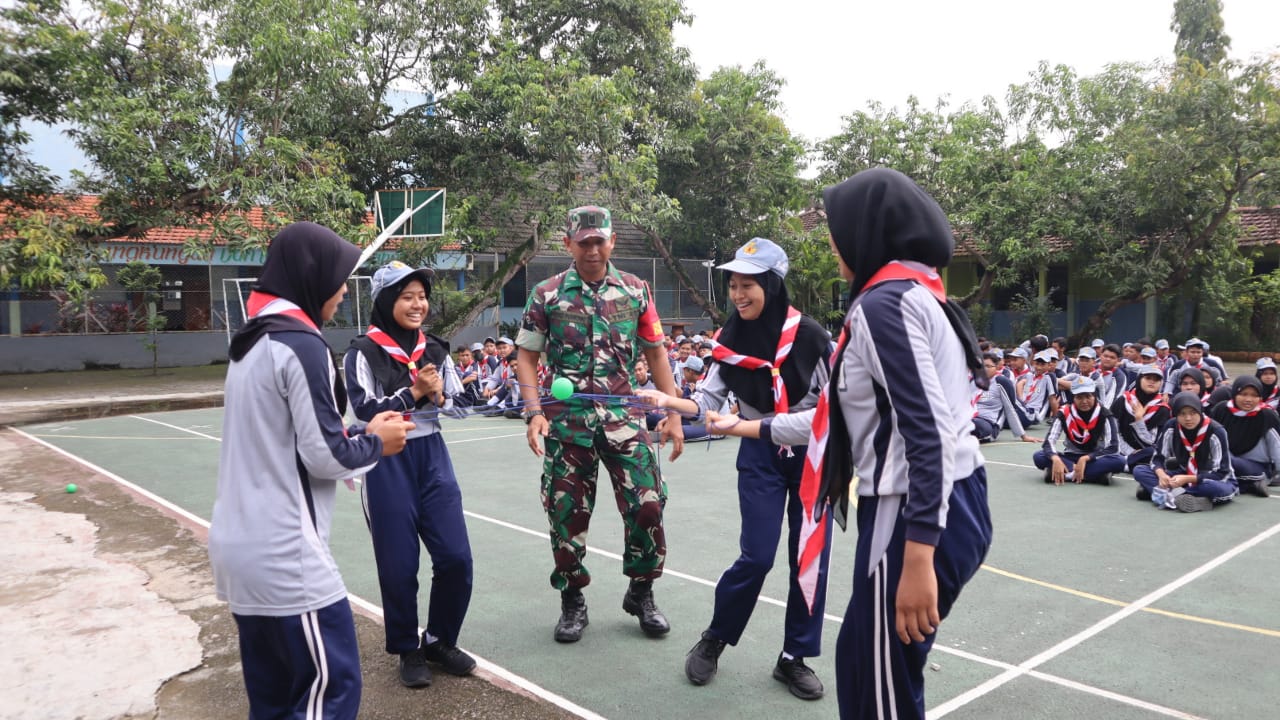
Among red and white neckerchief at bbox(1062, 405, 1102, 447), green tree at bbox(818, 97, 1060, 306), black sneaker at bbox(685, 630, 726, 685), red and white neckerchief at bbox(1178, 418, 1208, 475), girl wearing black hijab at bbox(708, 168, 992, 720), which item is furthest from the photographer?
green tree at bbox(818, 97, 1060, 306)

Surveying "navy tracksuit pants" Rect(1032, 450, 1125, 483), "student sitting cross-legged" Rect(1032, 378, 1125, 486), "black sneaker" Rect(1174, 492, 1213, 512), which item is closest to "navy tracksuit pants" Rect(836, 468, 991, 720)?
"black sneaker" Rect(1174, 492, 1213, 512)

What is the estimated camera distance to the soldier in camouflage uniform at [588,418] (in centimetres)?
405

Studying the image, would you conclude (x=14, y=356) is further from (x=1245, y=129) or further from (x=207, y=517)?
(x=1245, y=129)

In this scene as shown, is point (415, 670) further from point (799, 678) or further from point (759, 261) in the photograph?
point (759, 261)

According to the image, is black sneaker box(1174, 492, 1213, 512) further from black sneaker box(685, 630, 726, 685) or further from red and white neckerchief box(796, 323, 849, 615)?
red and white neckerchief box(796, 323, 849, 615)

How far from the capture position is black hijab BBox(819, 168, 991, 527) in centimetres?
220

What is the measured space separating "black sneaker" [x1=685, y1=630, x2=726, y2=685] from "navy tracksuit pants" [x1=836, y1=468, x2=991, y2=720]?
5.02 feet

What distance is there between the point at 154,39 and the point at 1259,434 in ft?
61.2

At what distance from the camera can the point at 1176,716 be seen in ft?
Result: 11.1

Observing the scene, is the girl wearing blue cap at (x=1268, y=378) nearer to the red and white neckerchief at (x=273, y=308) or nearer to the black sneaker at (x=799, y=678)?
the black sneaker at (x=799, y=678)

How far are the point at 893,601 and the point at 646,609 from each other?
7.65ft

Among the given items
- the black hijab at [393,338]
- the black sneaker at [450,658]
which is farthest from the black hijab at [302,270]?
the black sneaker at [450,658]

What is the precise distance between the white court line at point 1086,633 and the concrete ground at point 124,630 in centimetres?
162

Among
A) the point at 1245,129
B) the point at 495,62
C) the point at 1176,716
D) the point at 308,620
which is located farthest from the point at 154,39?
the point at 1245,129
